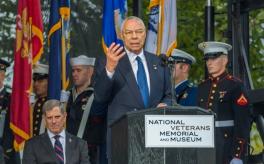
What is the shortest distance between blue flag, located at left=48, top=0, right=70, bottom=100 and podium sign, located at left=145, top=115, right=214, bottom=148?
3.34 m

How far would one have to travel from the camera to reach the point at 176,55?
12.3 metres

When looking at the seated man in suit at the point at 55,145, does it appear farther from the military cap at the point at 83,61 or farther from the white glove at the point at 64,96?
the military cap at the point at 83,61

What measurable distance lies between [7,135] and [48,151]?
1.51 meters

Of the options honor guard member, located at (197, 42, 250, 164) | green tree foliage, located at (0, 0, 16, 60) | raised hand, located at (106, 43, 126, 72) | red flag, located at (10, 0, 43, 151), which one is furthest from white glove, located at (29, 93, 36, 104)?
raised hand, located at (106, 43, 126, 72)

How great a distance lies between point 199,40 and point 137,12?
356 centimetres

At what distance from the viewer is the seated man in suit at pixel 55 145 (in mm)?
A: 10492

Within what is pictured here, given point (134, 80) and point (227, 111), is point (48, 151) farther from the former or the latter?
point (227, 111)

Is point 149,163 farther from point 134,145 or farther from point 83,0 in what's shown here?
point 83,0

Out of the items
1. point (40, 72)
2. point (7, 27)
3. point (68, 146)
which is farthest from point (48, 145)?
point (7, 27)

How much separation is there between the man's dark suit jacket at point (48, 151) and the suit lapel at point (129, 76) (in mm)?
1090

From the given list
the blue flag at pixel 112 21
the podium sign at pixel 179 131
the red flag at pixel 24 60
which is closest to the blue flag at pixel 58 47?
the red flag at pixel 24 60

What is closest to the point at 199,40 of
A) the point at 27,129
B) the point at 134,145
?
Result: the point at 27,129

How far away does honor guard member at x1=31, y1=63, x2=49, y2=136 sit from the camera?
476 inches

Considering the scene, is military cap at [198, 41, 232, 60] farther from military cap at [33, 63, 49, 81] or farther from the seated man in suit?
military cap at [33, 63, 49, 81]
